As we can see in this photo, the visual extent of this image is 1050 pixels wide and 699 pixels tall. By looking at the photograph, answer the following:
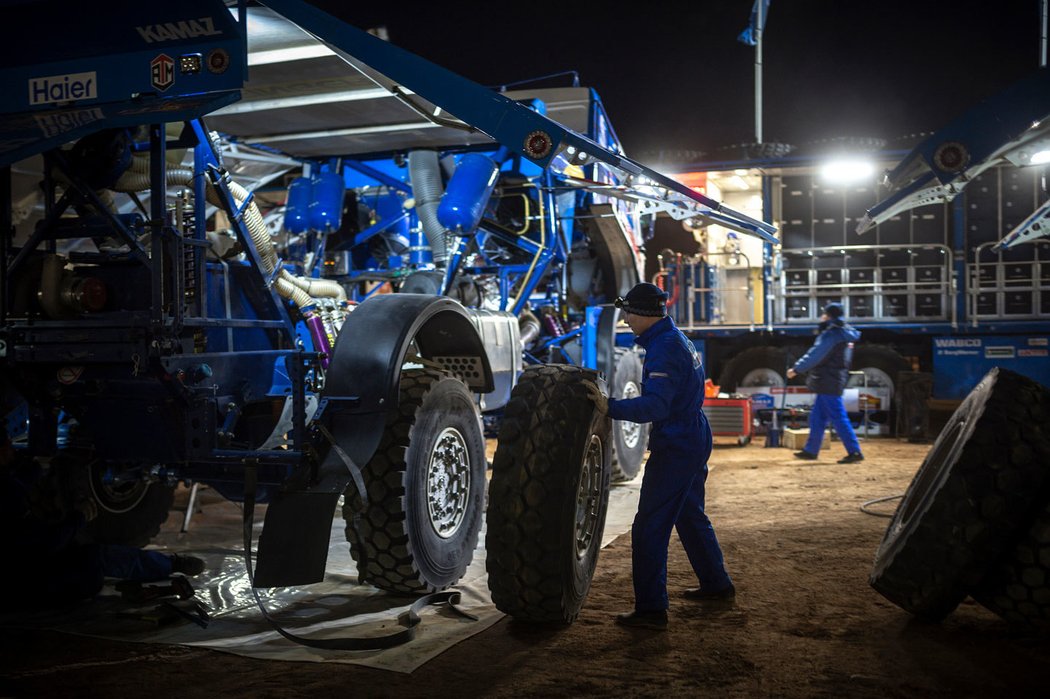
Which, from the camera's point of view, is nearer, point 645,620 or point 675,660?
point 675,660

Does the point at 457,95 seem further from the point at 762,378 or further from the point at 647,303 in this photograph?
the point at 762,378

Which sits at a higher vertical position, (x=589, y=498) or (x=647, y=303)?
(x=647, y=303)

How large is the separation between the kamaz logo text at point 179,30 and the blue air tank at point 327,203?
3.05 metres

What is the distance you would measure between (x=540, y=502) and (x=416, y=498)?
90 cm

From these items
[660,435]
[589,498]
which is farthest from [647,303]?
[589,498]

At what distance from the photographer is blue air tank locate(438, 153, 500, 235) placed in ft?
23.3

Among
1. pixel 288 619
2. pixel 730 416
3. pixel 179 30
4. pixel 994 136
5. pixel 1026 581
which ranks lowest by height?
pixel 288 619

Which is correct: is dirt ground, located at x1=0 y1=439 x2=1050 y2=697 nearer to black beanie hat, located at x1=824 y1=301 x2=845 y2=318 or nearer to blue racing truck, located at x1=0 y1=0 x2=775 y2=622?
blue racing truck, located at x1=0 y1=0 x2=775 y2=622

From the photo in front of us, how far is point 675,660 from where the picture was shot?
13.8ft

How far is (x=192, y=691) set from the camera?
12.8ft

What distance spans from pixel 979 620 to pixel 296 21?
4.66 m

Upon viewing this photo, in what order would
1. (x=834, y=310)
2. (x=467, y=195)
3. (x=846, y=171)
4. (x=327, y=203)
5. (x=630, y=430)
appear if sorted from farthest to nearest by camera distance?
(x=846, y=171)
(x=834, y=310)
(x=630, y=430)
(x=327, y=203)
(x=467, y=195)

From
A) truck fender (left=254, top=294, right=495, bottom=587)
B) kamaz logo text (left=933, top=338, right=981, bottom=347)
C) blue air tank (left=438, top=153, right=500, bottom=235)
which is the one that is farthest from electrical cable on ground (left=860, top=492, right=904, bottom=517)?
kamaz logo text (left=933, top=338, right=981, bottom=347)

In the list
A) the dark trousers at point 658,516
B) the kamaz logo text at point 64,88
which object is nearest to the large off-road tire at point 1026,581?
the dark trousers at point 658,516
